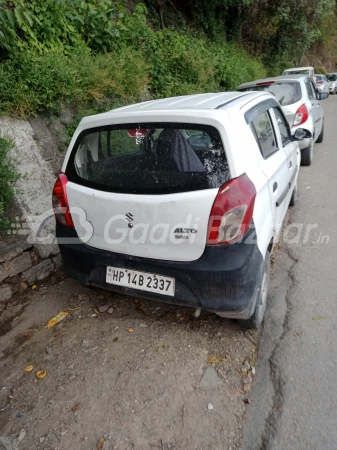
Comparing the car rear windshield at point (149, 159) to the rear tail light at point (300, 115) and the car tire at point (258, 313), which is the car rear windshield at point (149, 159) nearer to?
the car tire at point (258, 313)

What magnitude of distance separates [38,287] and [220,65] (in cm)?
1006

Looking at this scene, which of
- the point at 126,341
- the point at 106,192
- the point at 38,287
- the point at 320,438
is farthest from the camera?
the point at 38,287

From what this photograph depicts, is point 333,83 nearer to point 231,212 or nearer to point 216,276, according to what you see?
point 231,212

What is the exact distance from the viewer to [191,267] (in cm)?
225

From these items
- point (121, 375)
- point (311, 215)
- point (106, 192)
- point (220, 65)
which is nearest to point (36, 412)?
point (121, 375)

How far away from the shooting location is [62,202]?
8.70ft

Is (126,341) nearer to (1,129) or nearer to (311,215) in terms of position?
(1,129)

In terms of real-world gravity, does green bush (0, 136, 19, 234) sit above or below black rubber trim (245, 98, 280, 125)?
below

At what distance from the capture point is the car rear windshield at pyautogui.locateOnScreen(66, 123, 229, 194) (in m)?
2.17

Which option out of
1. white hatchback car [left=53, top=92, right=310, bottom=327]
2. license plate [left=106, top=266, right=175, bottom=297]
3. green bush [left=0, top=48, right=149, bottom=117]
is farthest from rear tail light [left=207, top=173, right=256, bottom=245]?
green bush [left=0, top=48, right=149, bottom=117]

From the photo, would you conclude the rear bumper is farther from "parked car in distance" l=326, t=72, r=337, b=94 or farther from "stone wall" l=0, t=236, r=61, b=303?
"parked car in distance" l=326, t=72, r=337, b=94

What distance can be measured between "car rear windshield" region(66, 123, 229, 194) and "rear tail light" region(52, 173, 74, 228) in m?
0.08

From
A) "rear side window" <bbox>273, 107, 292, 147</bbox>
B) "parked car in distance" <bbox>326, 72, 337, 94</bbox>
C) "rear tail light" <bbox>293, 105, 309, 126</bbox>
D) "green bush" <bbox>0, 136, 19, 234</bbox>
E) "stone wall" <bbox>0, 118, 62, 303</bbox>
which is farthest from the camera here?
"parked car in distance" <bbox>326, 72, 337, 94</bbox>

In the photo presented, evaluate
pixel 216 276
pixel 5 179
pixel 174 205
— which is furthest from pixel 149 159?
pixel 5 179
